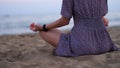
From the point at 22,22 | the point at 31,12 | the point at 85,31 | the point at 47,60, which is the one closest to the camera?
the point at 47,60

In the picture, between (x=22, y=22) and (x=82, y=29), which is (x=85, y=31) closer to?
(x=82, y=29)

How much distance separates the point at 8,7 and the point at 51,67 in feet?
Result: 23.0

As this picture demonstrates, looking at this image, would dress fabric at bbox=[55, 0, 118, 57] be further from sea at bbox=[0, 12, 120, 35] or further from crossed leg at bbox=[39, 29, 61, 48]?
sea at bbox=[0, 12, 120, 35]

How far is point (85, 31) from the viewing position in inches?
121

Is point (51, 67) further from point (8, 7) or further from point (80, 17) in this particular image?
point (8, 7)

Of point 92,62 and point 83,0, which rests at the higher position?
point 83,0

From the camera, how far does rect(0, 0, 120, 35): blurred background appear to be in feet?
25.6

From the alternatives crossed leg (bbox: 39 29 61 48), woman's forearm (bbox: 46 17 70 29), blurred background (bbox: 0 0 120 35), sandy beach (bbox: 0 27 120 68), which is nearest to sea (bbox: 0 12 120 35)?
blurred background (bbox: 0 0 120 35)

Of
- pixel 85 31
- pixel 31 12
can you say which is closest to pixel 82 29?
pixel 85 31

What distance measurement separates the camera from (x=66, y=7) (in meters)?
3.01

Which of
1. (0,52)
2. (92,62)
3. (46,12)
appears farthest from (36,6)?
(92,62)

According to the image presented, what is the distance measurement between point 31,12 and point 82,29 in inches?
249

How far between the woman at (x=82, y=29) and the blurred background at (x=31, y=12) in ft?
13.4

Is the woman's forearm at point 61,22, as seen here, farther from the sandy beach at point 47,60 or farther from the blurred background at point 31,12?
the blurred background at point 31,12
